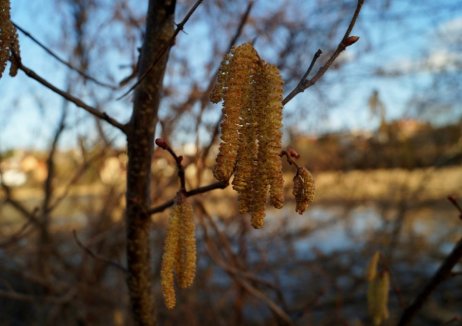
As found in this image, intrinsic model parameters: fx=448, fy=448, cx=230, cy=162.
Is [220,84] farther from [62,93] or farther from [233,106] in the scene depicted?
[62,93]

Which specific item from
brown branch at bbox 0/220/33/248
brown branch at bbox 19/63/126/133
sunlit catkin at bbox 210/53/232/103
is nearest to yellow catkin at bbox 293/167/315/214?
sunlit catkin at bbox 210/53/232/103

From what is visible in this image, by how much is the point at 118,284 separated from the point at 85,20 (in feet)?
6.33

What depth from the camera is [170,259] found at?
0.74 meters

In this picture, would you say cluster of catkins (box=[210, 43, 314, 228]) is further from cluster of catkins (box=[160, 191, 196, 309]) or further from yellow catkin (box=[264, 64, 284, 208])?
cluster of catkins (box=[160, 191, 196, 309])

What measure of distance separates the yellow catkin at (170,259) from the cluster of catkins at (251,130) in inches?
6.7

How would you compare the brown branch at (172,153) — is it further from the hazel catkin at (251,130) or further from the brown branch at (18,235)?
the brown branch at (18,235)

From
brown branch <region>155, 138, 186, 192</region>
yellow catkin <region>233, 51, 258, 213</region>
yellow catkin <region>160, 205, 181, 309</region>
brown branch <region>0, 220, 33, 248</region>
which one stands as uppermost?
brown branch <region>0, 220, 33, 248</region>

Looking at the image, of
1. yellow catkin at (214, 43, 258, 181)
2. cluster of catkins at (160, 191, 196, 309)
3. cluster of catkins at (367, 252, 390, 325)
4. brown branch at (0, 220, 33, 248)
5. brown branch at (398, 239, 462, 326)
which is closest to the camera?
yellow catkin at (214, 43, 258, 181)

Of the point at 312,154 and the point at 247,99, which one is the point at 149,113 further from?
the point at 312,154

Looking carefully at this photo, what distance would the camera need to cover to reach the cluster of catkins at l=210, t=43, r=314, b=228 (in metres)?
0.63

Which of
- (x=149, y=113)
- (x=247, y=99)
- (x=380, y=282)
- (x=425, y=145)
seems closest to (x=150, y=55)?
(x=149, y=113)

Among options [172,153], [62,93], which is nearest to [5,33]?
[62,93]

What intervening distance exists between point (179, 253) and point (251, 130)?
262 mm

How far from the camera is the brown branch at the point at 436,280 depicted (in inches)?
41.7
